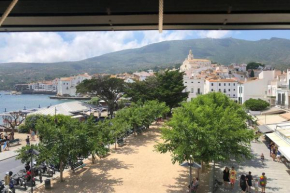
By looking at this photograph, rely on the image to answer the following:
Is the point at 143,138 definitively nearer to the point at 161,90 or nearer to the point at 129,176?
the point at 129,176

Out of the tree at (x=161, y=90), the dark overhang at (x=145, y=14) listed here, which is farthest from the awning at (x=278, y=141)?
the tree at (x=161, y=90)

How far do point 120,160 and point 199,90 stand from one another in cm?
4707

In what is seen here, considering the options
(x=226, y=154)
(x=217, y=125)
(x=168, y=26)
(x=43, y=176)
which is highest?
(x=168, y=26)

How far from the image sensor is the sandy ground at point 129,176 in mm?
10132

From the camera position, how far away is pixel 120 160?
47.3ft

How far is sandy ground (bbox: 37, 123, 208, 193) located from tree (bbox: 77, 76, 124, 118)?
23.5m

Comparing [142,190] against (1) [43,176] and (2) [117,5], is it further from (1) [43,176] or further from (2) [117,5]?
(2) [117,5]

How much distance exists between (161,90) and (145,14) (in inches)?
1205

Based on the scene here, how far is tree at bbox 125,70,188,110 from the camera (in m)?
33.2

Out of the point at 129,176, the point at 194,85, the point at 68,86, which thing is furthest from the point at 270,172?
the point at 68,86

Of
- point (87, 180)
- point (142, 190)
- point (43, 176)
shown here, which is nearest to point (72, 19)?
point (142, 190)

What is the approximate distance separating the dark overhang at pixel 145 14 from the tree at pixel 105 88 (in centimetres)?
3473

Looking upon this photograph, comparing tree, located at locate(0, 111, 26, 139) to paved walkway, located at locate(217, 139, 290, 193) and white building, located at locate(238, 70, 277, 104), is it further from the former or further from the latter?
white building, located at locate(238, 70, 277, 104)

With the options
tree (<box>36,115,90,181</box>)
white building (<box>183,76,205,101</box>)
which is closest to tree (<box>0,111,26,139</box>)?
tree (<box>36,115,90,181</box>)
